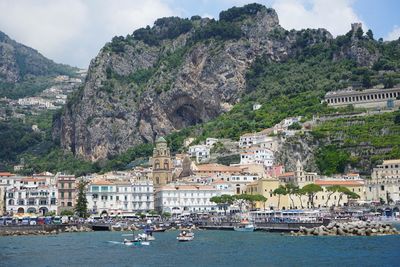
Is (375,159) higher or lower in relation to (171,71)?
lower

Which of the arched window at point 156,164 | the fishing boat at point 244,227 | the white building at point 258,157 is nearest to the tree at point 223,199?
the fishing boat at point 244,227

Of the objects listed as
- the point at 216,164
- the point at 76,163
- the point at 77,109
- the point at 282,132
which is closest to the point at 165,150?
the point at 216,164

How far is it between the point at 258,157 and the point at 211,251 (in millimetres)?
63960

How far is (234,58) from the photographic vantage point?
552 feet

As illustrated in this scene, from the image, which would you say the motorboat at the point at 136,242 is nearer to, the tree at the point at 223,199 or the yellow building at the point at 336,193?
the tree at the point at 223,199

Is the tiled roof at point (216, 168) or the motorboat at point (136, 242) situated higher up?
the tiled roof at point (216, 168)

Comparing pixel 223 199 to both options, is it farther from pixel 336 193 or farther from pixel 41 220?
pixel 41 220

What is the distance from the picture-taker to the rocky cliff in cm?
16500

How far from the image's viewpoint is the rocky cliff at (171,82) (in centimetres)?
16500

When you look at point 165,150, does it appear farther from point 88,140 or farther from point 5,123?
point 5,123

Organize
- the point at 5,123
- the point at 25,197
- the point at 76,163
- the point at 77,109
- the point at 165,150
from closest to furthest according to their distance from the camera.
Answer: the point at 25,197 < the point at 165,150 < the point at 76,163 < the point at 77,109 < the point at 5,123

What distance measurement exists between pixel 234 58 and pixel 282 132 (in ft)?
137

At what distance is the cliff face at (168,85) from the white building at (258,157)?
35.0 m

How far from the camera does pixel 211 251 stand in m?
65.0
